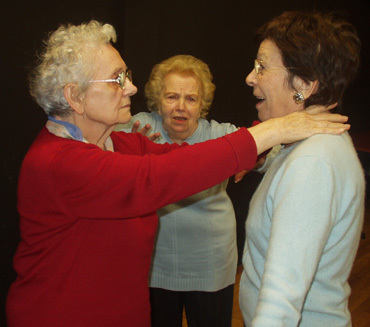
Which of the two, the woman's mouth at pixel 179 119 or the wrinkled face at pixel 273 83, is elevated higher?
the wrinkled face at pixel 273 83

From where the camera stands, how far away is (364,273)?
410cm

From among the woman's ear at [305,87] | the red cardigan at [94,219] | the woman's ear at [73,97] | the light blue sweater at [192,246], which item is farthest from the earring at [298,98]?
the light blue sweater at [192,246]

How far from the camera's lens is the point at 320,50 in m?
1.39

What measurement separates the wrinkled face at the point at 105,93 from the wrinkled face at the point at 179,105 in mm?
836

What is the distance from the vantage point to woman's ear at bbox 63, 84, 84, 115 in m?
1.52

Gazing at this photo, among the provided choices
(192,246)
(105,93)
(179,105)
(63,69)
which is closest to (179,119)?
(179,105)

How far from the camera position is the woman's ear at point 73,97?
1.52 metres

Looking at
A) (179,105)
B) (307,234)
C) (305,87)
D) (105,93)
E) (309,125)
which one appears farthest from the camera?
(179,105)

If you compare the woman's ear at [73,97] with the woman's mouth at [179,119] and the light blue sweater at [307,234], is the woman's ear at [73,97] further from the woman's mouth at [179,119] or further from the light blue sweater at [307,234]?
the woman's mouth at [179,119]

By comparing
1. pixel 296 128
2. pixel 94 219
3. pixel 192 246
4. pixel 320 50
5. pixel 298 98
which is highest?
pixel 320 50

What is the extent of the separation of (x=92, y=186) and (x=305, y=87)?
0.77m

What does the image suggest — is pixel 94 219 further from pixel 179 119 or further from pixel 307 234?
pixel 179 119

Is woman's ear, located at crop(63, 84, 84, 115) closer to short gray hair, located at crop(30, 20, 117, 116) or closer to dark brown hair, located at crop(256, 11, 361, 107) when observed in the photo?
short gray hair, located at crop(30, 20, 117, 116)

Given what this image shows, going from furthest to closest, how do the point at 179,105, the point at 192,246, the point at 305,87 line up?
the point at 179,105, the point at 192,246, the point at 305,87
